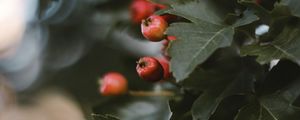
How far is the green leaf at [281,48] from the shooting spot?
450mm

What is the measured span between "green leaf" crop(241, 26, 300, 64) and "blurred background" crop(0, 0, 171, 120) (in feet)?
0.61

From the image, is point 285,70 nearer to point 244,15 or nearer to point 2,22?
point 244,15

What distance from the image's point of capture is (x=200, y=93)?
0.53m

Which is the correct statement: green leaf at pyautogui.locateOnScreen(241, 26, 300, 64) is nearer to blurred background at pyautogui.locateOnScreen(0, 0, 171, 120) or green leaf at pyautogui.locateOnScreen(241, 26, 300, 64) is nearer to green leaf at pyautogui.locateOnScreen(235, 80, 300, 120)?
green leaf at pyautogui.locateOnScreen(235, 80, 300, 120)

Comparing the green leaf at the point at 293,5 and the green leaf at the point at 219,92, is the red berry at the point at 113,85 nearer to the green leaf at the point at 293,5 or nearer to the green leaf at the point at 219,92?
the green leaf at the point at 219,92

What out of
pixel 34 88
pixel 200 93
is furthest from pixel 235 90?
pixel 34 88

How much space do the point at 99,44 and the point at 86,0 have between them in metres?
0.11

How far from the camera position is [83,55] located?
3.69 ft

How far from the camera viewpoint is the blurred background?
0.80m

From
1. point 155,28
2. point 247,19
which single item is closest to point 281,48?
point 247,19

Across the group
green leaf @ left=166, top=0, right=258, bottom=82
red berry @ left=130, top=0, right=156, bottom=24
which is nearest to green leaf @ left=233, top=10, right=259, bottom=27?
green leaf @ left=166, top=0, right=258, bottom=82

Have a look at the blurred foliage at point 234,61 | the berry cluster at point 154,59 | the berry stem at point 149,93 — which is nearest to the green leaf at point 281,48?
the blurred foliage at point 234,61

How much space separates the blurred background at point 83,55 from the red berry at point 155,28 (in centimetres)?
11

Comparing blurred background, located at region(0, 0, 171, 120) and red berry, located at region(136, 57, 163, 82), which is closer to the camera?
red berry, located at region(136, 57, 163, 82)
